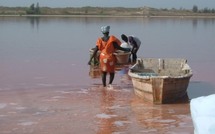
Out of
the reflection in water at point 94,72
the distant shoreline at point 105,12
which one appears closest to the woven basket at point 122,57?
the reflection in water at point 94,72

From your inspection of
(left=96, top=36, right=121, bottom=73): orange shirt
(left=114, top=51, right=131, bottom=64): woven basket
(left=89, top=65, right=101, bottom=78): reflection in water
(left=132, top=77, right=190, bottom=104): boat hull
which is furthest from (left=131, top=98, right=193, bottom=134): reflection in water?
(left=114, top=51, right=131, bottom=64): woven basket

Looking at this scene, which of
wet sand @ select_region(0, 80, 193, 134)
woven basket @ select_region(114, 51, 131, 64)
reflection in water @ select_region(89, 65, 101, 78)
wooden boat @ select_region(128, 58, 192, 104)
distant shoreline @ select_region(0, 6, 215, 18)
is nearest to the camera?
wet sand @ select_region(0, 80, 193, 134)

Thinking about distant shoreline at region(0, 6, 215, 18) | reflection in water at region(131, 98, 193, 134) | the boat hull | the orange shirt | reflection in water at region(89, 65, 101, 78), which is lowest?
reflection in water at region(131, 98, 193, 134)

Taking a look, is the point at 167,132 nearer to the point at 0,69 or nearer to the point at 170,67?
the point at 170,67

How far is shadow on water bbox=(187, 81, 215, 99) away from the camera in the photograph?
10.7 meters

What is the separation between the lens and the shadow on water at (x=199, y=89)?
35.2ft

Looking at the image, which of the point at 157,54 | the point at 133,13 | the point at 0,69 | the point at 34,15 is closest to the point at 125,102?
the point at 0,69

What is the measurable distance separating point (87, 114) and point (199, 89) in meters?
4.18

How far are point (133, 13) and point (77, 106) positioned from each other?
93304 mm

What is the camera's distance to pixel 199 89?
446 inches

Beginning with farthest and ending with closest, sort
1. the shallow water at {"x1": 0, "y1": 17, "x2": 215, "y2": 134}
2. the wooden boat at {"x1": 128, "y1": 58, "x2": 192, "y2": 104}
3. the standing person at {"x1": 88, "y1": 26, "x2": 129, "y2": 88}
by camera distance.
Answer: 1. the standing person at {"x1": 88, "y1": 26, "x2": 129, "y2": 88}
2. the wooden boat at {"x1": 128, "y1": 58, "x2": 192, "y2": 104}
3. the shallow water at {"x1": 0, "y1": 17, "x2": 215, "y2": 134}

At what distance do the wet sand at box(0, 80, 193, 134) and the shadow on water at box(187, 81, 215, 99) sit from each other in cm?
150

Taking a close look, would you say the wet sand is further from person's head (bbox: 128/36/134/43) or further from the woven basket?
the woven basket

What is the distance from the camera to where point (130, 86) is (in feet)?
38.1
